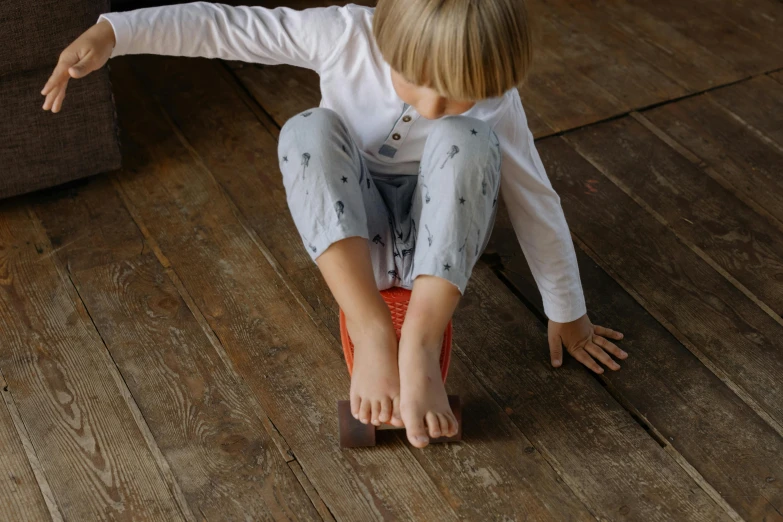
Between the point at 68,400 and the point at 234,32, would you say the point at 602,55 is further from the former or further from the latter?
the point at 68,400

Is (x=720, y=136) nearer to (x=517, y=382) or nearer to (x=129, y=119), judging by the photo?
(x=517, y=382)

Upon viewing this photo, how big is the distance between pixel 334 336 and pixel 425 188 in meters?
0.29

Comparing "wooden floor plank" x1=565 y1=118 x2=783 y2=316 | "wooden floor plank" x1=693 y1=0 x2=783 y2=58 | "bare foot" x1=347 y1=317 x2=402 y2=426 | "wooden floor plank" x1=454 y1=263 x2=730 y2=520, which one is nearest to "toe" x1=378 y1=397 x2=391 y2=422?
"bare foot" x1=347 y1=317 x2=402 y2=426

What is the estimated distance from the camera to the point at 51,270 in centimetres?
127

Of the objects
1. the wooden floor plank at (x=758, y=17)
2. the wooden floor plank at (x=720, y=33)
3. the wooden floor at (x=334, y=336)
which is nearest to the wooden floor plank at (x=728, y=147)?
the wooden floor at (x=334, y=336)

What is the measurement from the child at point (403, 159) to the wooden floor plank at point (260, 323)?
0.10m

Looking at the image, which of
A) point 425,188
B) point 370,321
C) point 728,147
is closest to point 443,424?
point 370,321

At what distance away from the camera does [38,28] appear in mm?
1214

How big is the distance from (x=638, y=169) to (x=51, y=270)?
3.28 ft

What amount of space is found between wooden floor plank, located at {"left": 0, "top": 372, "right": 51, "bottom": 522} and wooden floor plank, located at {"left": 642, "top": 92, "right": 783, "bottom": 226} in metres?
1.19

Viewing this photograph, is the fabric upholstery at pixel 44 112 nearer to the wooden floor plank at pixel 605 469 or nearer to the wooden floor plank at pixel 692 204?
the wooden floor plank at pixel 605 469

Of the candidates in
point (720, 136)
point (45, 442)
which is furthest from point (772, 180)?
point (45, 442)

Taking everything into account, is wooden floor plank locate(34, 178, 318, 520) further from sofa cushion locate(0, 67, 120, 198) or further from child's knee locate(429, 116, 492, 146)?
child's knee locate(429, 116, 492, 146)

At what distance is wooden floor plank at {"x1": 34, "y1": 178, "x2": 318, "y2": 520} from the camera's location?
38.6 inches
